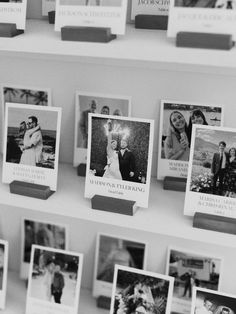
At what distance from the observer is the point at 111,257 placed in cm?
142

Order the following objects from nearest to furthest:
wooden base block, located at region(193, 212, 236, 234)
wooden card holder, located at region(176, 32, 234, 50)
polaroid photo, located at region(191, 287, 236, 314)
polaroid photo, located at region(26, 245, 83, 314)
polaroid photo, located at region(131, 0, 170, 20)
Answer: wooden card holder, located at region(176, 32, 234, 50), wooden base block, located at region(193, 212, 236, 234), polaroid photo, located at region(131, 0, 170, 20), polaroid photo, located at region(191, 287, 236, 314), polaroid photo, located at region(26, 245, 83, 314)

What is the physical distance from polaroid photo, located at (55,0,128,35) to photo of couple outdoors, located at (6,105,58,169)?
0.25 m

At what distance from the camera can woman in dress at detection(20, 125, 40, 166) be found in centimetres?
117

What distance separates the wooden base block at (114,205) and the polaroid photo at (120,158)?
17mm

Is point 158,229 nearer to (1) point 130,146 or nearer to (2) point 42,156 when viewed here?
(1) point 130,146

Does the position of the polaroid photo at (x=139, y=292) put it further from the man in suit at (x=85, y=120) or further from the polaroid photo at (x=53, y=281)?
the man in suit at (x=85, y=120)

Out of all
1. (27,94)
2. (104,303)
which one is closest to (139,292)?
(104,303)

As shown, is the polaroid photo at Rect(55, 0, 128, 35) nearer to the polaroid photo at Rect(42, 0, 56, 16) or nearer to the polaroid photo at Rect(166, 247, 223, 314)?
the polaroid photo at Rect(42, 0, 56, 16)

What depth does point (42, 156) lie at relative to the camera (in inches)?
46.0

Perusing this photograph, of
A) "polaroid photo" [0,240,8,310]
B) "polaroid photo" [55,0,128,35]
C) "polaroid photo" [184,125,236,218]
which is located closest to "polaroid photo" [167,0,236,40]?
"polaroid photo" [55,0,128,35]

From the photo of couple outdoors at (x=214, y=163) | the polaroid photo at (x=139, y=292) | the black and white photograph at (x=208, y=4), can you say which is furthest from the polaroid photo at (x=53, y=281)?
the black and white photograph at (x=208, y=4)

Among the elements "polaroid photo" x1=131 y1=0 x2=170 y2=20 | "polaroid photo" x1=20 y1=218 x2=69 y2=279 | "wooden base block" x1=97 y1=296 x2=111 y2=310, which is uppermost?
"polaroid photo" x1=131 y1=0 x2=170 y2=20

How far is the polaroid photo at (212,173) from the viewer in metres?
1.02

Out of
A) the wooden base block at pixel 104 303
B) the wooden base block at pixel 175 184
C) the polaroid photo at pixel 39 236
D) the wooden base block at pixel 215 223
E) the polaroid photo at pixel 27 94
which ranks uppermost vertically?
the polaroid photo at pixel 27 94
